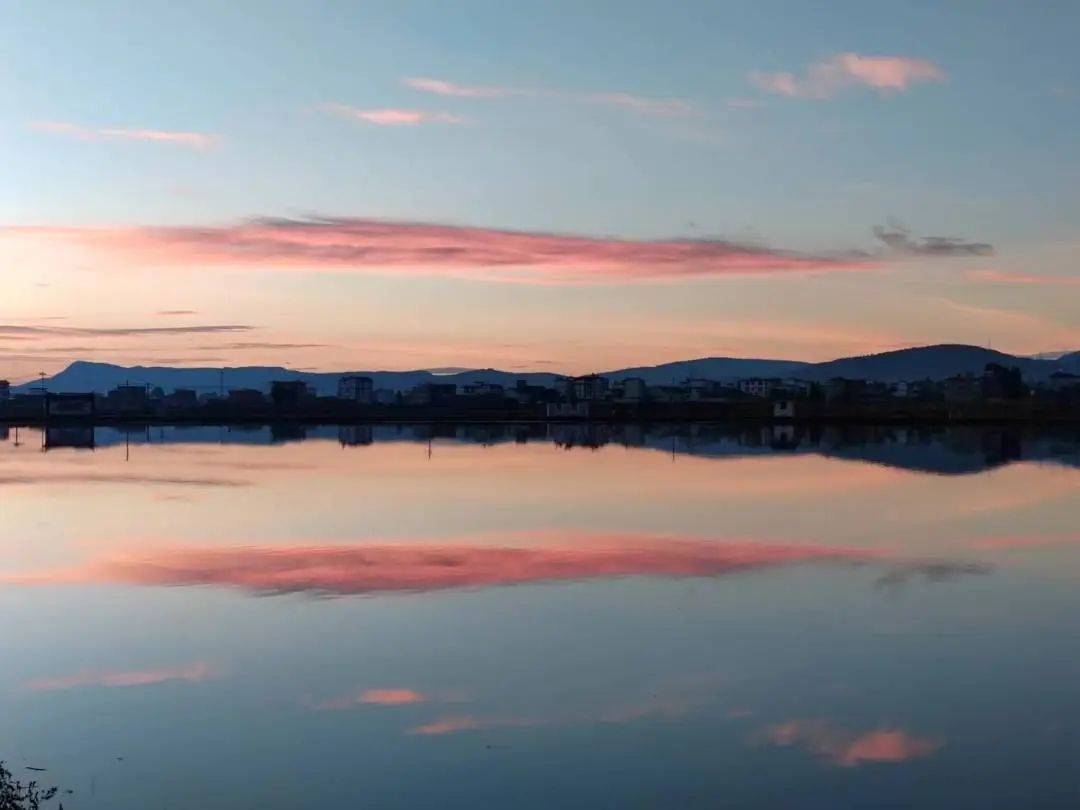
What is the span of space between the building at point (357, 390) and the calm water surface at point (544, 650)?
133180 mm

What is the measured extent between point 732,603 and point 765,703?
4.68 m

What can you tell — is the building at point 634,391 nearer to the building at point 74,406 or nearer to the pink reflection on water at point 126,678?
the building at point 74,406

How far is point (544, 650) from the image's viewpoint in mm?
13141

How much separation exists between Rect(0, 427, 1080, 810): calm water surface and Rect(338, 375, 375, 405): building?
133180 millimetres

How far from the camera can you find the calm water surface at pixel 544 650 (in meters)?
9.30

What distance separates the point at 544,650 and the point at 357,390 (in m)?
Answer: 157

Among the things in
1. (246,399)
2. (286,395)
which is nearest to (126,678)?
(286,395)

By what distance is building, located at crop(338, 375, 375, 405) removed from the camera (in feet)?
533

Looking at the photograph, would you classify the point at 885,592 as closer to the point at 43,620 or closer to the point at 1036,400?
the point at 43,620

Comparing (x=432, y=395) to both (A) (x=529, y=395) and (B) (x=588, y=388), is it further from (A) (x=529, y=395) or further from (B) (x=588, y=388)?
(B) (x=588, y=388)

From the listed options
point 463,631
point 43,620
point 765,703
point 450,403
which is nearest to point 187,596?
Result: point 43,620

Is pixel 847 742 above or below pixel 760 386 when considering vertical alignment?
below

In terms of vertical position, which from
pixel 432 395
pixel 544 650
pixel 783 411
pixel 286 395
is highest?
pixel 432 395

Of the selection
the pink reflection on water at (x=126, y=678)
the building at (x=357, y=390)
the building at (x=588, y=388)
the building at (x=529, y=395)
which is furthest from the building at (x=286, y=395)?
the pink reflection on water at (x=126, y=678)
